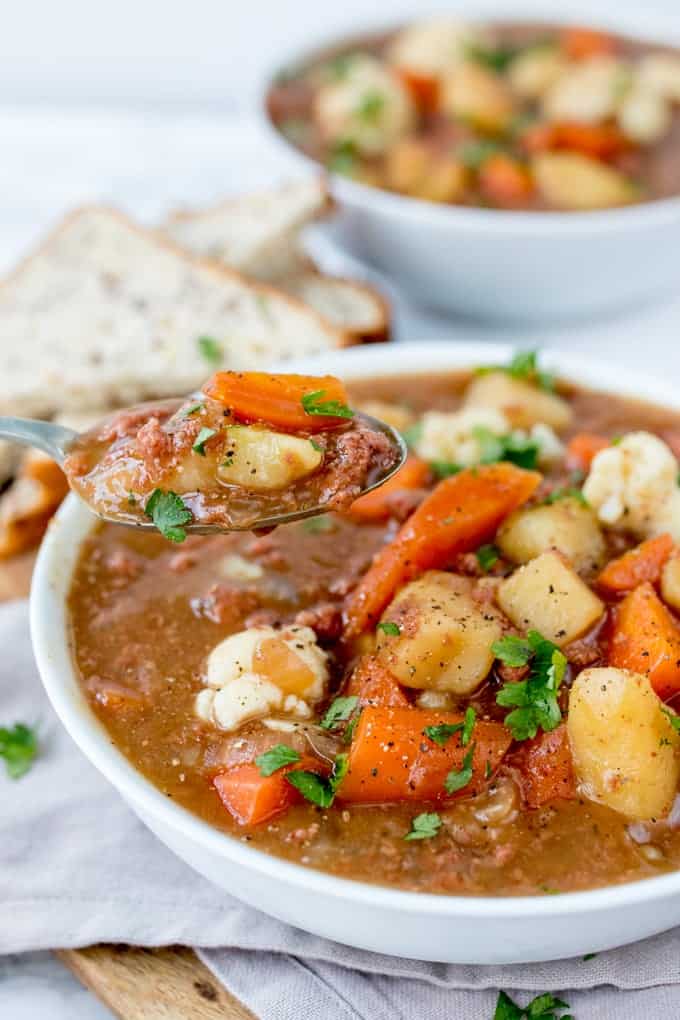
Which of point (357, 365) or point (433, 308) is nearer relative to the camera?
point (357, 365)

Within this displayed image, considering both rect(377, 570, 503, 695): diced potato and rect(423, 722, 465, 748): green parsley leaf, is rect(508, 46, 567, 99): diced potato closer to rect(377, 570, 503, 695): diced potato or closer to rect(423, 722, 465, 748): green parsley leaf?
rect(377, 570, 503, 695): diced potato

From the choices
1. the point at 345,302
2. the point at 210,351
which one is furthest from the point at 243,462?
the point at 345,302

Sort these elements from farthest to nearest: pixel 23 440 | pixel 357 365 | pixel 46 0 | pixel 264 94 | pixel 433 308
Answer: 1. pixel 46 0
2. pixel 264 94
3. pixel 433 308
4. pixel 357 365
5. pixel 23 440

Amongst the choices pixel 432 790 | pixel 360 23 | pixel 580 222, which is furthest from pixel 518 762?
pixel 360 23

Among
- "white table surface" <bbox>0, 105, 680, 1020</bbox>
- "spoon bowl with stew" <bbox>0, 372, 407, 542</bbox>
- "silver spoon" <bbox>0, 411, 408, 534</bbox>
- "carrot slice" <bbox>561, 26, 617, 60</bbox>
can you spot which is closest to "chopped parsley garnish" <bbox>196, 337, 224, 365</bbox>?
"white table surface" <bbox>0, 105, 680, 1020</bbox>

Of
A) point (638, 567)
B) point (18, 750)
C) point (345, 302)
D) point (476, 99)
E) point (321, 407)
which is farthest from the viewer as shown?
point (476, 99)

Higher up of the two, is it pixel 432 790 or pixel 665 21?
pixel 665 21

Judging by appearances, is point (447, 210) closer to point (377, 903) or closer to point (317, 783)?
point (317, 783)

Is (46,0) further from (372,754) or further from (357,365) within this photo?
(372,754)
